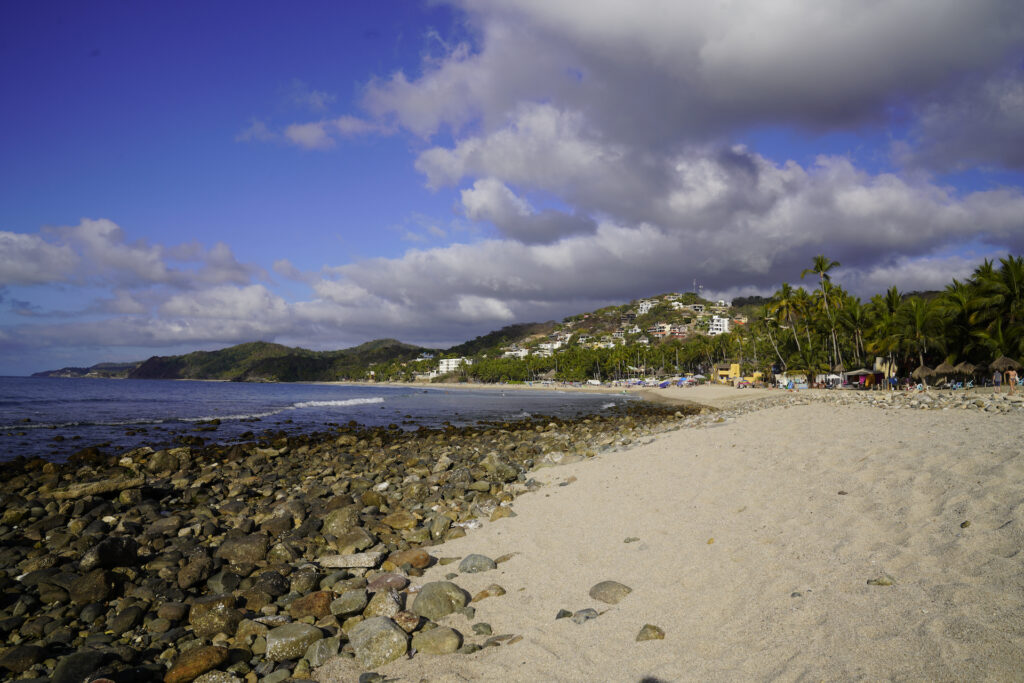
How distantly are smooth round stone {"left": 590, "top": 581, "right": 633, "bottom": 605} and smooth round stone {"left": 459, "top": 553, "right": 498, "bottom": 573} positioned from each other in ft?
6.17

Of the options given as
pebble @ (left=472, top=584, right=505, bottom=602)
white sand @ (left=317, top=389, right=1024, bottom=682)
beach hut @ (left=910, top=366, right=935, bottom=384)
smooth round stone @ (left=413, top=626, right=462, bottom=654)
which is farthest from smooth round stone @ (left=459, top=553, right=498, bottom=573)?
beach hut @ (left=910, top=366, right=935, bottom=384)

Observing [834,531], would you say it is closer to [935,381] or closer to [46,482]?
[46,482]

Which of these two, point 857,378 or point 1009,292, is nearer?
point 1009,292

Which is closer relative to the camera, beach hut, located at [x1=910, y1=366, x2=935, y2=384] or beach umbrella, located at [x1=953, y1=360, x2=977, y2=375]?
beach umbrella, located at [x1=953, y1=360, x2=977, y2=375]

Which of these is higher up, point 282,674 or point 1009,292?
point 1009,292

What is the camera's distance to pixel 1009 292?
36625 millimetres

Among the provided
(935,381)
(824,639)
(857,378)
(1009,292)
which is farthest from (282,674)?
(857,378)

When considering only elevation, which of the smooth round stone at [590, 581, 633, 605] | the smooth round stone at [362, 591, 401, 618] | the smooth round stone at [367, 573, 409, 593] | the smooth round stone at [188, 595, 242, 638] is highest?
the smooth round stone at [590, 581, 633, 605]

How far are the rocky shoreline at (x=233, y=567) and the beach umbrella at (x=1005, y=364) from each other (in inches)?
1202

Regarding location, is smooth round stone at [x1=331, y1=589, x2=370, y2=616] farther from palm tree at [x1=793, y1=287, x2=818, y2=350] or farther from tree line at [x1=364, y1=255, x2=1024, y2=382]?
palm tree at [x1=793, y1=287, x2=818, y2=350]

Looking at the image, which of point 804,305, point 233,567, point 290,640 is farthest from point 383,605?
point 804,305

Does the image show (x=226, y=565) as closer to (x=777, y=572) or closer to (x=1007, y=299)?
(x=777, y=572)

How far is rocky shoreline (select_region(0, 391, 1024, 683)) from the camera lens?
18.5ft

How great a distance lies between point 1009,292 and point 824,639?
48156mm
